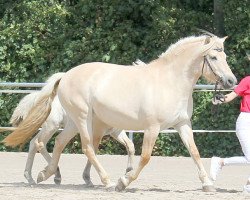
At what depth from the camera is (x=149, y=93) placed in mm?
10211

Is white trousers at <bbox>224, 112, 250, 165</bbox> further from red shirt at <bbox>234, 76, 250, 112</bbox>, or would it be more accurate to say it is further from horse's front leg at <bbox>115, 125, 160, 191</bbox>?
horse's front leg at <bbox>115, 125, 160, 191</bbox>

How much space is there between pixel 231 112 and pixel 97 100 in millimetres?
7825

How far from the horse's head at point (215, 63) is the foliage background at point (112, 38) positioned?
774 centimetres

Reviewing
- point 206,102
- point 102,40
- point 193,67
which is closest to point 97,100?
point 193,67

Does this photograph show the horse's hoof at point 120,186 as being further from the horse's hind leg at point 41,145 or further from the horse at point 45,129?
the horse's hind leg at point 41,145

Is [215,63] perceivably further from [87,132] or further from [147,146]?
[87,132]

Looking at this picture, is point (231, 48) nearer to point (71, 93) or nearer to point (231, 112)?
point (231, 112)

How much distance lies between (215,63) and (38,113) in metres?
2.63

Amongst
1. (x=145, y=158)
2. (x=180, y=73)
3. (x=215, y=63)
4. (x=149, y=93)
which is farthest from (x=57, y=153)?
(x=215, y=63)

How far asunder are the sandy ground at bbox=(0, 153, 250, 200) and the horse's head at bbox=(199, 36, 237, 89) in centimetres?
132

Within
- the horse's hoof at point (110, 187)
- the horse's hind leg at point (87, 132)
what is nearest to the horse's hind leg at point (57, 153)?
the horse's hind leg at point (87, 132)

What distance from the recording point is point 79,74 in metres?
10.9

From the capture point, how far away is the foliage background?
59.6 feet

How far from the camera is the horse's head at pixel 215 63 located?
10117mm
